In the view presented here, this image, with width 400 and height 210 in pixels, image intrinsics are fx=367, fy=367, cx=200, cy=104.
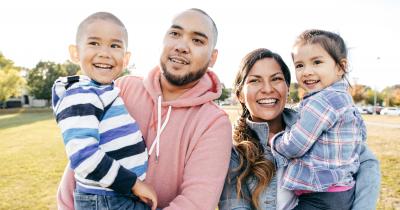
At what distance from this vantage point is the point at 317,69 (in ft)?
9.94

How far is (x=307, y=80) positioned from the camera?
309cm

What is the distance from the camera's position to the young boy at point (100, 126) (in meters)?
2.29

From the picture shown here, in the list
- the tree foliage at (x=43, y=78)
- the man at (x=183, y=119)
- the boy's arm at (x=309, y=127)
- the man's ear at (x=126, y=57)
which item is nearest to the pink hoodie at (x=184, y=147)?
the man at (x=183, y=119)

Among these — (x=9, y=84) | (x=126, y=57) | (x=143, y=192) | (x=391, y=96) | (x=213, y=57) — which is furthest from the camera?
(x=391, y=96)

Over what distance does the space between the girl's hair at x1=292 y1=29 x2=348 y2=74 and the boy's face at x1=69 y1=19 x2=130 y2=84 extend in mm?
1571

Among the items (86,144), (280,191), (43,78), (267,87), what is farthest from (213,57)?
(43,78)

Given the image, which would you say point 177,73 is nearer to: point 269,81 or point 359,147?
point 269,81

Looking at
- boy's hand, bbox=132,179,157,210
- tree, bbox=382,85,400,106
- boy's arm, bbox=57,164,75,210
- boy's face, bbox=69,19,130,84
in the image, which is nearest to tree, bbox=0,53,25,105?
boy's arm, bbox=57,164,75,210

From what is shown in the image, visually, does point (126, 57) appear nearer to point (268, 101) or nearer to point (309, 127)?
point (268, 101)

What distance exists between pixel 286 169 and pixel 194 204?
86cm

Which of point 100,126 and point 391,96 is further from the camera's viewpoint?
point 391,96

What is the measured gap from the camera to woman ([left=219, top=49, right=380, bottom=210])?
2969 mm

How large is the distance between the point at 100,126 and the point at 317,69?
5.86 feet

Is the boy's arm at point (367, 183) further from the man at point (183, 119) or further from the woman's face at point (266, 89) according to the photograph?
the man at point (183, 119)
